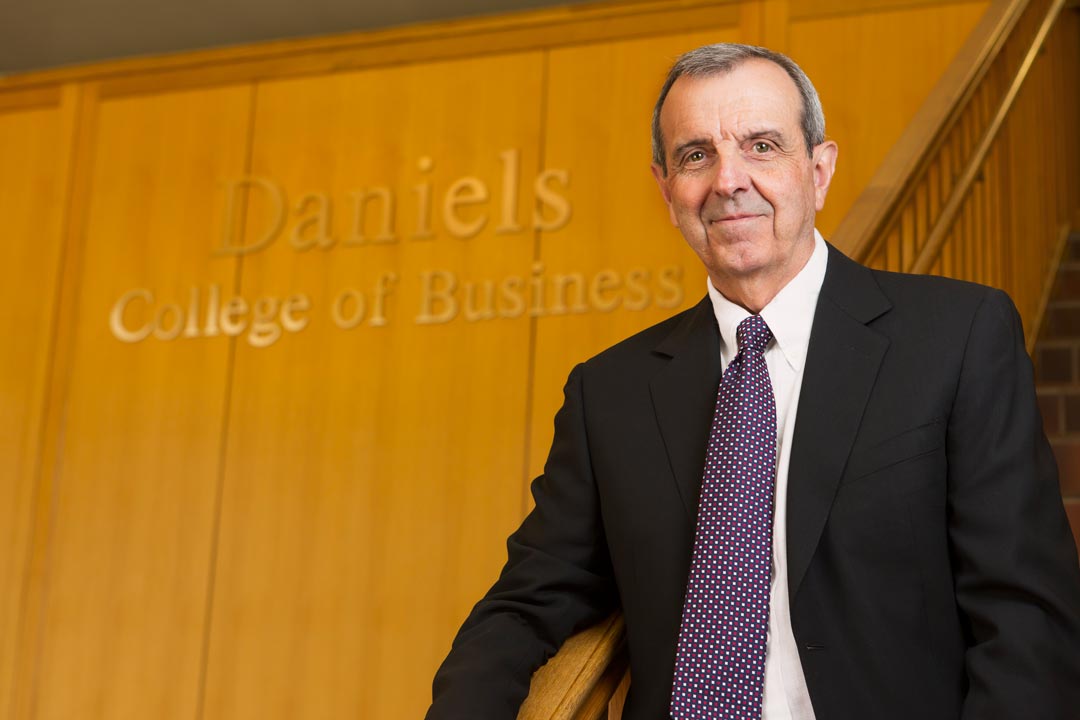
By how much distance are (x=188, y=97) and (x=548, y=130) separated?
5.38 ft

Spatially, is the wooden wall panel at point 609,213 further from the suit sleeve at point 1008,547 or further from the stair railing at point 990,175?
the suit sleeve at point 1008,547

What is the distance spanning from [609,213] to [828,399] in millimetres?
3212

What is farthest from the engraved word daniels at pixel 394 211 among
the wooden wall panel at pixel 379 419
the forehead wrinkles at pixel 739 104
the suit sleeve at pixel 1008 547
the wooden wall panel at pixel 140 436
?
the suit sleeve at pixel 1008 547

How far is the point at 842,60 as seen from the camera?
176 inches

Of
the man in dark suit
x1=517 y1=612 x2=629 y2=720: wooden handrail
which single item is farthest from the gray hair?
x1=517 y1=612 x2=629 y2=720: wooden handrail

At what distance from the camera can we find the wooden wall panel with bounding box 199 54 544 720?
15.2 ft

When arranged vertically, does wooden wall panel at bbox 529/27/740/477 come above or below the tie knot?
above

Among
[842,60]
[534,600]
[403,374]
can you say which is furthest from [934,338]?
[403,374]

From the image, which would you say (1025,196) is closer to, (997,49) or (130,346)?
(997,49)

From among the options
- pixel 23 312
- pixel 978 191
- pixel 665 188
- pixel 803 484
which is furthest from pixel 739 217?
pixel 23 312

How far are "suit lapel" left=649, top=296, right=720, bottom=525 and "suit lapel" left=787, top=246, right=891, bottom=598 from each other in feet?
0.50

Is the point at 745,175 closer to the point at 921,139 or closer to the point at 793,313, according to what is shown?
the point at 793,313

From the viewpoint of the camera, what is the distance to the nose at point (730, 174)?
5.29 ft

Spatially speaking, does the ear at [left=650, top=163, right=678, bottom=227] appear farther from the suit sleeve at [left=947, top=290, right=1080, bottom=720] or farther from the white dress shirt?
the suit sleeve at [left=947, top=290, right=1080, bottom=720]
